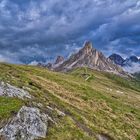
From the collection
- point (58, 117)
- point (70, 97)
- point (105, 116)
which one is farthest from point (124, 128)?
point (58, 117)

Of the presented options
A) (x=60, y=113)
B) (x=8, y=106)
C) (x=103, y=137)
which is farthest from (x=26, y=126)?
(x=103, y=137)

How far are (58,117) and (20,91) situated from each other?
29.6ft

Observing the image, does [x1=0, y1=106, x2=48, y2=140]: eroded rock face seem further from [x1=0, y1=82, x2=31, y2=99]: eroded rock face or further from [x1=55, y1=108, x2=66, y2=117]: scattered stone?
[x1=0, y1=82, x2=31, y2=99]: eroded rock face

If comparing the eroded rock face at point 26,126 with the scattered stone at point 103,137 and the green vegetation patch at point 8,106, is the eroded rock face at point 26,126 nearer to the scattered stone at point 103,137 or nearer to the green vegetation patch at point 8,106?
the green vegetation patch at point 8,106

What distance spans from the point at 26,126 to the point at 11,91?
12.9 meters

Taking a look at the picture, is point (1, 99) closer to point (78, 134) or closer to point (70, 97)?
point (78, 134)

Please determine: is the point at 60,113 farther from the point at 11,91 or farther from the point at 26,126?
the point at 26,126

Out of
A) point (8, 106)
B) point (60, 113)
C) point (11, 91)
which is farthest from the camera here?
point (11, 91)

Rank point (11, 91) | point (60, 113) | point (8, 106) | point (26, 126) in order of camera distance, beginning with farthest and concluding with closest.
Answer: point (11, 91), point (60, 113), point (8, 106), point (26, 126)

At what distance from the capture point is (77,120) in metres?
55.1

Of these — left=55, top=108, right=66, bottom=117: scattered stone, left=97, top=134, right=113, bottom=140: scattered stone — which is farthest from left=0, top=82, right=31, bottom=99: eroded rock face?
left=97, top=134, right=113, bottom=140: scattered stone

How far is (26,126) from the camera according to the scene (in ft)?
137

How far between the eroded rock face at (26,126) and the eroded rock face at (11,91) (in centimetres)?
711

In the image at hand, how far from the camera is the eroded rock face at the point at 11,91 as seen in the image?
5211cm
